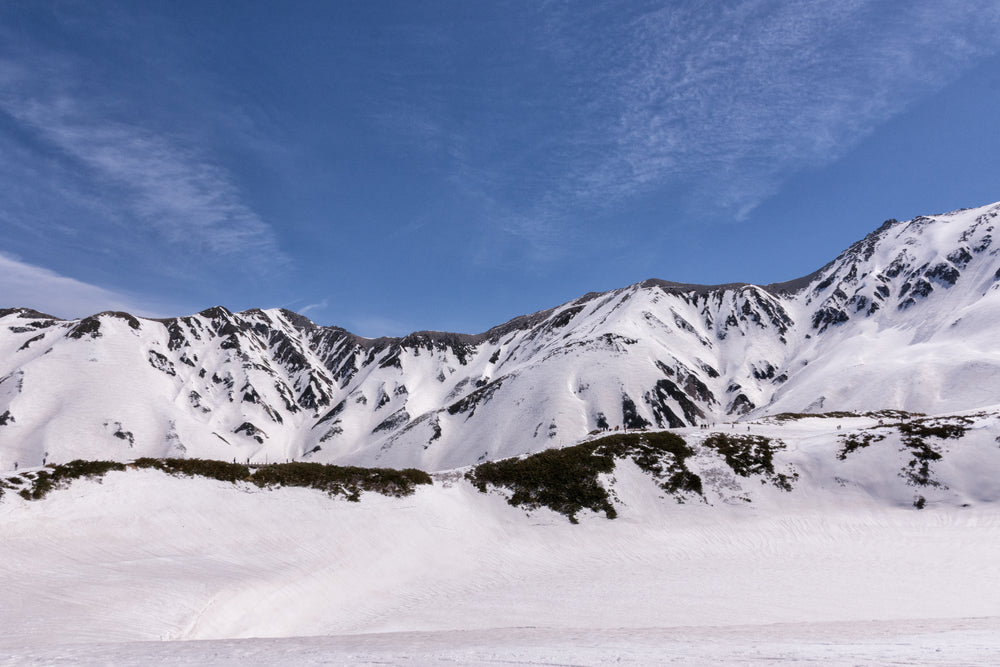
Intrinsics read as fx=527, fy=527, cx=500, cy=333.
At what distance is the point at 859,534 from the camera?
98.9 ft

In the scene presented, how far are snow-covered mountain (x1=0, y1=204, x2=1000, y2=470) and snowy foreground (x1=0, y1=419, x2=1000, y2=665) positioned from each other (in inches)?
1970

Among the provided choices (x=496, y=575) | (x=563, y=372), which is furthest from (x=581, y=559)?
(x=563, y=372)

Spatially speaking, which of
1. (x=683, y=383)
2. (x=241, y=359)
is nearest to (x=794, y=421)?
(x=683, y=383)

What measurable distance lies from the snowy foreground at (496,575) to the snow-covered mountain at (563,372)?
50.0m

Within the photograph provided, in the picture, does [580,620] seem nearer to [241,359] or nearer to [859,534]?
[859,534]

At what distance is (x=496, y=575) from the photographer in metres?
25.4

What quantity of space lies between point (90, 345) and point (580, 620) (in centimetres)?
17983

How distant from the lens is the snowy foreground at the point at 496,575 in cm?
982

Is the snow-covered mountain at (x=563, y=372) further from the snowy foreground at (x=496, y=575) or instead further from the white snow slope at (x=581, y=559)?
the snowy foreground at (x=496, y=575)

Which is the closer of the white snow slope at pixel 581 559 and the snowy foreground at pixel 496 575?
the snowy foreground at pixel 496 575

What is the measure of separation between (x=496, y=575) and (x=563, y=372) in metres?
97.9

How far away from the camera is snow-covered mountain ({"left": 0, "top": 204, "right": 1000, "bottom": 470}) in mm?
106312

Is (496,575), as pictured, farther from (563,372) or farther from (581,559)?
(563,372)

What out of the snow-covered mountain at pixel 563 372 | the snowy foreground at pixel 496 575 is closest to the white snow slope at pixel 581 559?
the snowy foreground at pixel 496 575
